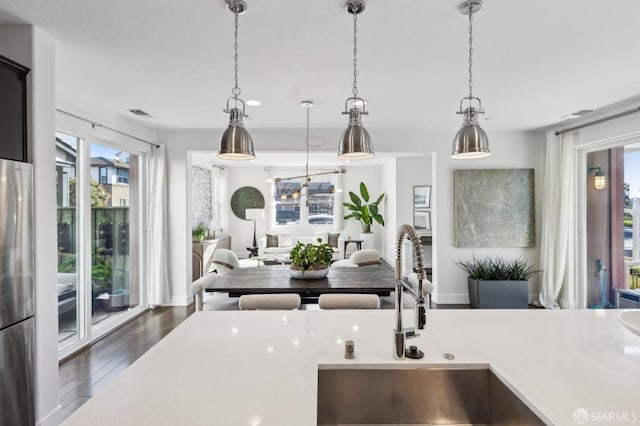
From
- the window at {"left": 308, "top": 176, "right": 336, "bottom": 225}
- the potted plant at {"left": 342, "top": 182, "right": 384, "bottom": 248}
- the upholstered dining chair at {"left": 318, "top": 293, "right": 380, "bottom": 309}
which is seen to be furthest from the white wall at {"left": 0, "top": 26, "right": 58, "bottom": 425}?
the window at {"left": 308, "top": 176, "right": 336, "bottom": 225}

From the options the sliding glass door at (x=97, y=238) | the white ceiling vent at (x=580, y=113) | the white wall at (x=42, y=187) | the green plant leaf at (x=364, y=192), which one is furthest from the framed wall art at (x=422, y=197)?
the white wall at (x=42, y=187)

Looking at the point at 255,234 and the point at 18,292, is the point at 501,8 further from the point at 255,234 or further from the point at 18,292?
the point at 255,234

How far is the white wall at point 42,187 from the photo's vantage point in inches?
77.7

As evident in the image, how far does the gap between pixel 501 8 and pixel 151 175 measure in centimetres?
426

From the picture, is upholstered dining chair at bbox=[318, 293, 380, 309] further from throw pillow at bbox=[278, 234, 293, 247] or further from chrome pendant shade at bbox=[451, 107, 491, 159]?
throw pillow at bbox=[278, 234, 293, 247]

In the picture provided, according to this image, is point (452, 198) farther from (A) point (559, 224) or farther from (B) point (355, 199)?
(B) point (355, 199)

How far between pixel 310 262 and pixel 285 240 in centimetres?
511

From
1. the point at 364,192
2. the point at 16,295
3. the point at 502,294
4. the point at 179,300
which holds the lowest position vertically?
the point at 179,300

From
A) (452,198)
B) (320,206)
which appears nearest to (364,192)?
(320,206)

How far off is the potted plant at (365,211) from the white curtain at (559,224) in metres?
3.86

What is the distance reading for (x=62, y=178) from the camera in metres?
3.22

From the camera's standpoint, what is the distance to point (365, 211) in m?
8.01

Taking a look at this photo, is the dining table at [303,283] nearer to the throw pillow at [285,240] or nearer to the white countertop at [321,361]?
the white countertop at [321,361]

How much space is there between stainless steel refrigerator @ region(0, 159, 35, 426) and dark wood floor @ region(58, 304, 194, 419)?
504 mm
